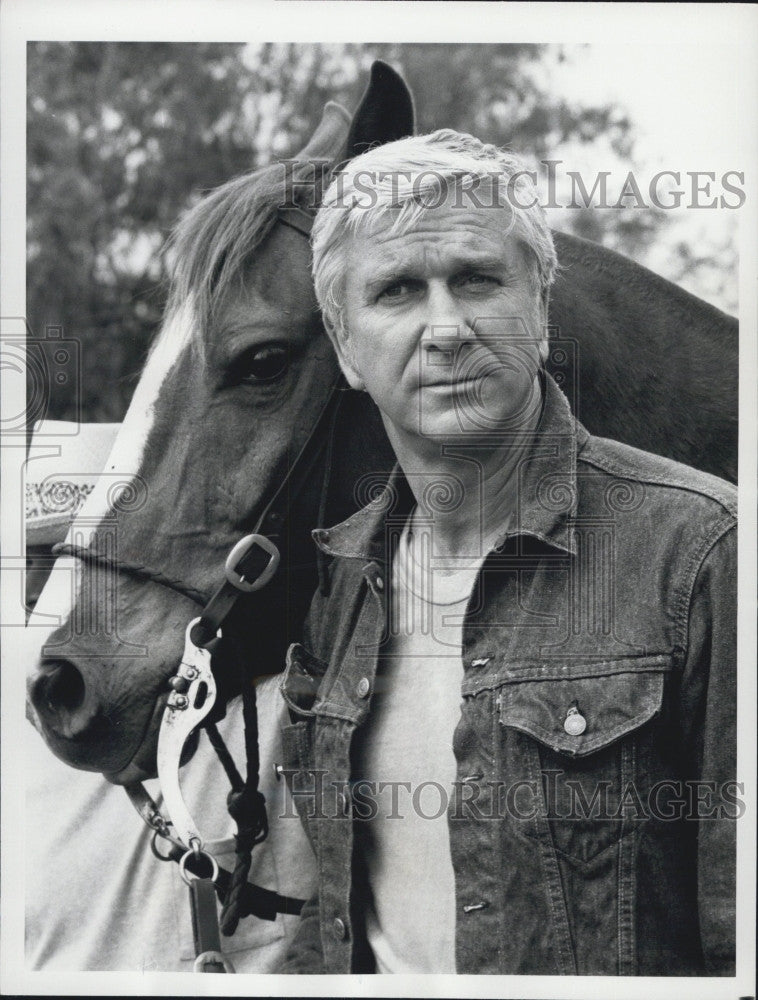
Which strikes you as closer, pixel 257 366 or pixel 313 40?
pixel 257 366

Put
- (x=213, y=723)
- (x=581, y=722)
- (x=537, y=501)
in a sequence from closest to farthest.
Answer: (x=581, y=722) → (x=537, y=501) → (x=213, y=723)

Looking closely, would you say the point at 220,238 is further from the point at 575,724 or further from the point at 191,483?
the point at 575,724

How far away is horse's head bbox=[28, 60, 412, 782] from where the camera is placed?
222cm

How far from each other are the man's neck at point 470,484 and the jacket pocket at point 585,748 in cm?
31

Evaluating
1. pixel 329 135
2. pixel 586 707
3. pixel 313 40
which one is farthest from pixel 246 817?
pixel 313 40

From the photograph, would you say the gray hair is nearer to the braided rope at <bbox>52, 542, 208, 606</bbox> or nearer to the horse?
the horse

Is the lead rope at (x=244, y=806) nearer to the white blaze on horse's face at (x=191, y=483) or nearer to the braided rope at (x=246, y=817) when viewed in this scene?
the braided rope at (x=246, y=817)

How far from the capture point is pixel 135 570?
2.24 m

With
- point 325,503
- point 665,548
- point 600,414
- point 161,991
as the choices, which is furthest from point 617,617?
point 161,991

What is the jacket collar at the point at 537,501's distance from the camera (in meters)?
2.16

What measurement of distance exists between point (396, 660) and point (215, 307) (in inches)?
31.6

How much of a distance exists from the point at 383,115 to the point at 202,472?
32.5 inches

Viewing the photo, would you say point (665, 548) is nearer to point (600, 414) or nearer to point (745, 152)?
point (600, 414)

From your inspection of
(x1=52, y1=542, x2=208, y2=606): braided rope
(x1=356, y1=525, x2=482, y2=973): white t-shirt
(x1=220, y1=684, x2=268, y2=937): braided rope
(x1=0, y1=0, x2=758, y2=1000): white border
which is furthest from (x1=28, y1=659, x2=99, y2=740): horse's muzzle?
(x1=356, y1=525, x2=482, y2=973): white t-shirt
